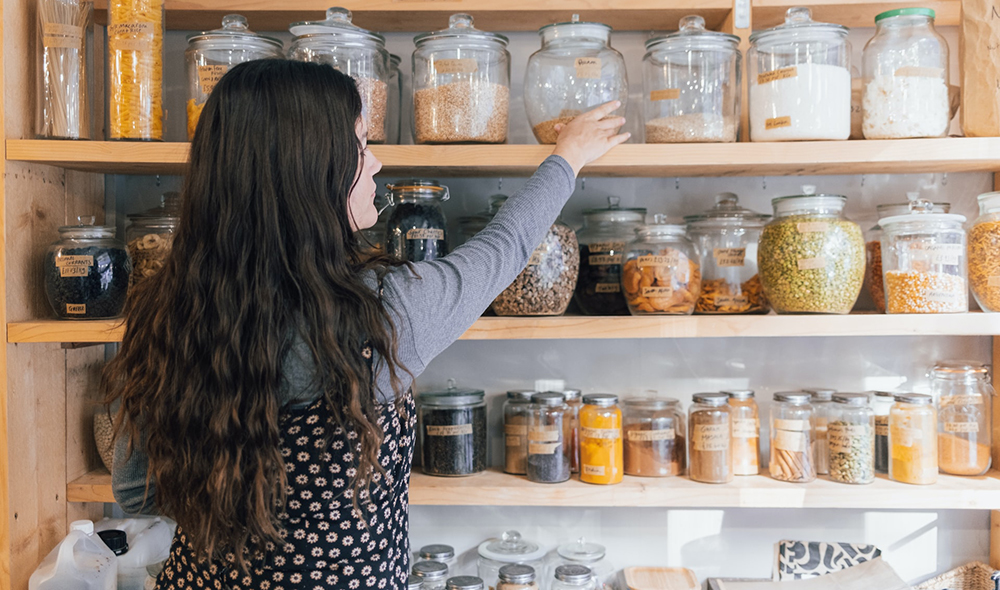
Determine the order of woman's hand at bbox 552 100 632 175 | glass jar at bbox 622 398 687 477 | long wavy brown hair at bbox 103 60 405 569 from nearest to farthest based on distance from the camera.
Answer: long wavy brown hair at bbox 103 60 405 569, woman's hand at bbox 552 100 632 175, glass jar at bbox 622 398 687 477

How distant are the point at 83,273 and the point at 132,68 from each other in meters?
0.37

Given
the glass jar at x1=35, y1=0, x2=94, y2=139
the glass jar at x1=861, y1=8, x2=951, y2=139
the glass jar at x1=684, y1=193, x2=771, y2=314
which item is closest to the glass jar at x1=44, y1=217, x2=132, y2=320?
the glass jar at x1=35, y1=0, x2=94, y2=139

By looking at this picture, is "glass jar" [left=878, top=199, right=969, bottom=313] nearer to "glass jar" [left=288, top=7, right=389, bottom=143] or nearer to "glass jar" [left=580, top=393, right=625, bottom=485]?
"glass jar" [left=580, top=393, right=625, bottom=485]

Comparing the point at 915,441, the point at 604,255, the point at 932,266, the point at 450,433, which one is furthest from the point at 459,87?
the point at 915,441

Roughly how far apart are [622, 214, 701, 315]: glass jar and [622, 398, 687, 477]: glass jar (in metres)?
0.21

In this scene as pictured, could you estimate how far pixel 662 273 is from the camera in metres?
1.34

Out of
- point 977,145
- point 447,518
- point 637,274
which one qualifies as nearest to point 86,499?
point 447,518

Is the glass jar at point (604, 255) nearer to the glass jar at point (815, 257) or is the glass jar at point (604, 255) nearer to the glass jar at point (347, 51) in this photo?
the glass jar at point (815, 257)

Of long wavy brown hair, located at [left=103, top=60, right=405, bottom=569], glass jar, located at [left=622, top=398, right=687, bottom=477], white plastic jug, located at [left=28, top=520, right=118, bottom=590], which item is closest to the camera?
long wavy brown hair, located at [left=103, top=60, right=405, bottom=569]

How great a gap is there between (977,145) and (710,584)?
3.18ft

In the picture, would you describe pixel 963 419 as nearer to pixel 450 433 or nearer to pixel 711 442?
pixel 711 442

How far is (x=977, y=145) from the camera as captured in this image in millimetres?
1268

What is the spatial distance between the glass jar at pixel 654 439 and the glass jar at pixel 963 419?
18.9 inches

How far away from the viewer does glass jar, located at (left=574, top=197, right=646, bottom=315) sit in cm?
142
